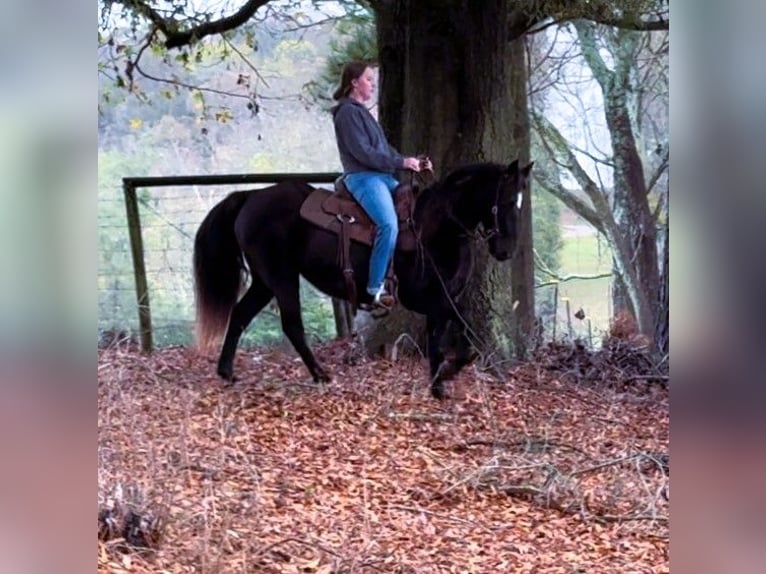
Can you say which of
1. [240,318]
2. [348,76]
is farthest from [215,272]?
[348,76]

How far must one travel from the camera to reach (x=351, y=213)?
2.46 metres

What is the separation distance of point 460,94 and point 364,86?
36 cm

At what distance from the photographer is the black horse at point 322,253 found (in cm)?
240

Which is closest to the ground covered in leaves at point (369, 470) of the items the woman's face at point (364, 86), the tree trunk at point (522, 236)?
the tree trunk at point (522, 236)

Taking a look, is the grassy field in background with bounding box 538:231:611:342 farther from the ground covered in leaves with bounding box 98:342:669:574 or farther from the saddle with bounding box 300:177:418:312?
the saddle with bounding box 300:177:418:312

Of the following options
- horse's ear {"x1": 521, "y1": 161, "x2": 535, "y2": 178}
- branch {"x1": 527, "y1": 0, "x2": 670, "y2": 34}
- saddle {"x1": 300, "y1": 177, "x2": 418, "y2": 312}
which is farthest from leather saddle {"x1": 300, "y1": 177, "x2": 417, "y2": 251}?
branch {"x1": 527, "y1": 0, "x2": 670, "y2": 34}

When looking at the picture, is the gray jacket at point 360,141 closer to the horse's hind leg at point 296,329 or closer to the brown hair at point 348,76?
the brown hair at point 348,76

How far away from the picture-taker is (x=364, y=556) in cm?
197

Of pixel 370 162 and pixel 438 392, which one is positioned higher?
pixel 370 162

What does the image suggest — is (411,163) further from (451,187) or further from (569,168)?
(569,168)

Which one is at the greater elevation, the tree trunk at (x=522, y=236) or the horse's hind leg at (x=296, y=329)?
the tree trunk at (x=522, y=236)
